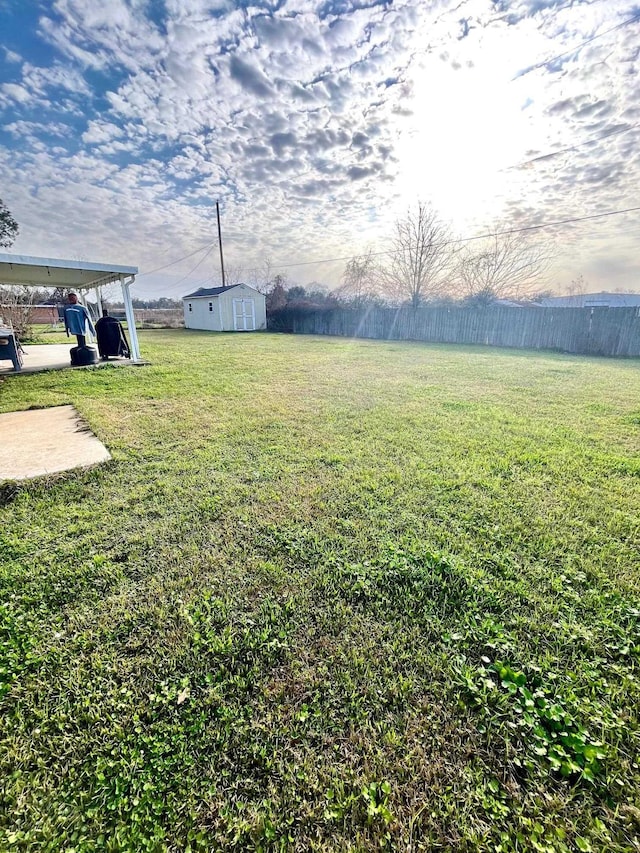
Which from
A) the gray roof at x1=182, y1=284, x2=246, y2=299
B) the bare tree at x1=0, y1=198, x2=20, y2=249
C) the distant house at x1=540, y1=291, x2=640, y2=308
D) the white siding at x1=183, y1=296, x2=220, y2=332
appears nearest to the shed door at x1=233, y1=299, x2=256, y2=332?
the gray roof at x1=182, y1=284, x2=246, y2=299

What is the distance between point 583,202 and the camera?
14.7 metres

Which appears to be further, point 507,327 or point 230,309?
point 230,309

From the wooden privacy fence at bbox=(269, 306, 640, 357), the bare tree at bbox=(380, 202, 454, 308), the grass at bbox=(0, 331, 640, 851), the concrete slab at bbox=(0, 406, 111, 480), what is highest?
the bare tree at bbox=(380, 202, 454, 308)

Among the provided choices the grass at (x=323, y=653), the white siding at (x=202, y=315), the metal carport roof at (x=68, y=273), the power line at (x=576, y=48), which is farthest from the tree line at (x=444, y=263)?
the grass at (x=323, y=653)

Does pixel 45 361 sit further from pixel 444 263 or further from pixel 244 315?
pixel 444 263

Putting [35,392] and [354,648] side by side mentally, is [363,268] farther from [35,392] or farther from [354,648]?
[354,648]

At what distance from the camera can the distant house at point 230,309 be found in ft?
75.1

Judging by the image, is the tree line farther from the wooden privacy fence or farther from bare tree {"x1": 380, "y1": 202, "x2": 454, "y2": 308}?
the wooden privacy fence

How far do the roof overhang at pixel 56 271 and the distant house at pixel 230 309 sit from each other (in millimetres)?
11262

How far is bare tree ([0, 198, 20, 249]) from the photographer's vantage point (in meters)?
18.4

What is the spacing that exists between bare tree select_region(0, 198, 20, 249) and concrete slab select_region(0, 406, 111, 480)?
21.6 meters

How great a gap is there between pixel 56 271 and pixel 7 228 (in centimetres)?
1563

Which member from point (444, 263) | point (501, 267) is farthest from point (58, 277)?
point (501, 267)

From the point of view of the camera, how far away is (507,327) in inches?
587
